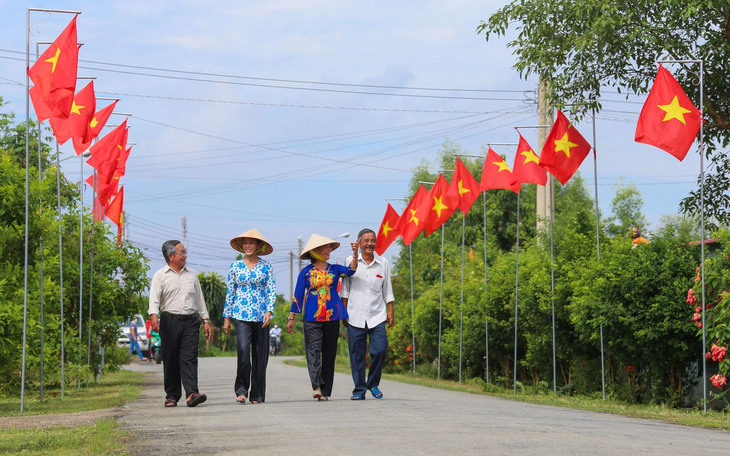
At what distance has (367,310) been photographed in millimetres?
12680

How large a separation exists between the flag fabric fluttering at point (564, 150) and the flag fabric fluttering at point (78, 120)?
8.34 m

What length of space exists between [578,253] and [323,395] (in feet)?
25.4

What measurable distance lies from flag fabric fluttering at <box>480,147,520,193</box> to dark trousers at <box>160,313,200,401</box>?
33.7ft

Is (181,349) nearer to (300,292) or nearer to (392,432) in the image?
(300,292)

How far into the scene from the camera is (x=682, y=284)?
14.3m

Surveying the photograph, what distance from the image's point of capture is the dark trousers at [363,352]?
41.6 ft

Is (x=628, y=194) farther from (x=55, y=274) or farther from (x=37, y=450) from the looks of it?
(x=37, y=450)

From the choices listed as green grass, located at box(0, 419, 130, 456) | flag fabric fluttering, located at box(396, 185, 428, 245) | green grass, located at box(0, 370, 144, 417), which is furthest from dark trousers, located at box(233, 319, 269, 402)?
flag fabric fluttering, located at box(396, 185, 428, 245)

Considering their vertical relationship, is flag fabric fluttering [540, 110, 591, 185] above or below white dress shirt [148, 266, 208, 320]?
above

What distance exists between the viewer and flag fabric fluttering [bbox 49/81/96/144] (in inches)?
682

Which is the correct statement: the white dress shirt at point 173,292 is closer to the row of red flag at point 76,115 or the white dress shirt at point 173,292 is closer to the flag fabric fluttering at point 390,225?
the row of red flag at point 76,115

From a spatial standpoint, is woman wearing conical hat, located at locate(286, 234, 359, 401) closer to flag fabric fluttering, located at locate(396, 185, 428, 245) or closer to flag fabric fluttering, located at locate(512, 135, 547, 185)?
flag fabric fluttering, located at locate(512, 135, 547, 185)

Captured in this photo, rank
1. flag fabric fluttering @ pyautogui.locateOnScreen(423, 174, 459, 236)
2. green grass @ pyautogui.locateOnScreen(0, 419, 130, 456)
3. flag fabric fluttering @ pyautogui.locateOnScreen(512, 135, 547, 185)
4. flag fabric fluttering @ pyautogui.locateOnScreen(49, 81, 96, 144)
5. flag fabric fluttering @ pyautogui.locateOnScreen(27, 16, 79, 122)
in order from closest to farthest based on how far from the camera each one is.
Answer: green grass @ pyautogui.locateOnScreen(0, 419, 130, 456), flag fabric fluttering @ pyautogui.locateOnScreen(27, 16, 79, 122), flag fabric fluttering @ pyautogui.locateOnScreen(49, 81, 96, 144), flag fabric fluttering @ pyautogui.locateOnScreen(512, 135, 547, 185), flag fabric fluttering @ pyautogui.locateOnScreen(423, 174, 459, 236)

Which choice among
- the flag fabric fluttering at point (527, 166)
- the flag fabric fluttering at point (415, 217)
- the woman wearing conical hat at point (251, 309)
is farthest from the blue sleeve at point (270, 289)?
the flag fabric fluttering at point (415, 217)
